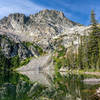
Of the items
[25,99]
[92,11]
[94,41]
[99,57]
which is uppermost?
[92,11]

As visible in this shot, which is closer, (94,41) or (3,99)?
(3,99)

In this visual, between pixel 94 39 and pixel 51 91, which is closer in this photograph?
pixel 51 91

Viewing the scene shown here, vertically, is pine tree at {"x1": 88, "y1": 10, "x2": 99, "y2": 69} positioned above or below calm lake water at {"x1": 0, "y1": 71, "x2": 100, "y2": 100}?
above

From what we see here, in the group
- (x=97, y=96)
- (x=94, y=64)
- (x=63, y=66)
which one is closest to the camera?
(x=97, y=96)

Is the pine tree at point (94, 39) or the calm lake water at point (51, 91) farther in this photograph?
the pine tree at point (94, 39)

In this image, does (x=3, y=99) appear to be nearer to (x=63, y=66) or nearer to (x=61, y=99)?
(x=61, y=99)

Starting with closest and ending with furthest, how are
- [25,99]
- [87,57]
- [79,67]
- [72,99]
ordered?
1. [72,99]
2. [25,99]
3. [87,57]
4. [79,67]

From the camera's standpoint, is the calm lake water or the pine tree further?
the pine tree

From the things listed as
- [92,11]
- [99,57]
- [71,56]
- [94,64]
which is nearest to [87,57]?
[94,64]

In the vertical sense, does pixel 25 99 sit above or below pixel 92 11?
below

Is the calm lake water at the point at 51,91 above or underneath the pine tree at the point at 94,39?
underneath

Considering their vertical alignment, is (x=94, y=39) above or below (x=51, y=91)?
above

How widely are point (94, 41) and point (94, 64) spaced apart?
15343mm

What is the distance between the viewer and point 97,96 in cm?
2575
